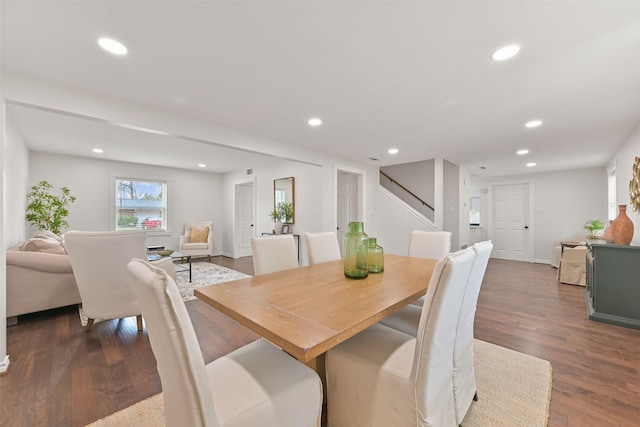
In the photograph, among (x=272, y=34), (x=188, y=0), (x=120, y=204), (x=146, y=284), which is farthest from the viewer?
(x=120, y=204)

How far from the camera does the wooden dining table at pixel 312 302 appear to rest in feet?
3.18

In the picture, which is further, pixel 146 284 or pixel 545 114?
pixel 545 114

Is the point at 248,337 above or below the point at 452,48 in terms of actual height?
below

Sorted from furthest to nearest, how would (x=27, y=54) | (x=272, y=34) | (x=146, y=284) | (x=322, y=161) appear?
(x=322, y=161)
(x=27, y=54)
(x=272, y=34)
(x=146, y=284)

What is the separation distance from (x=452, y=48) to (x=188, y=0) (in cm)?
159

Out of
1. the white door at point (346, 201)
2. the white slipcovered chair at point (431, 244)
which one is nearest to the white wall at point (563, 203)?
the white door at point (346, 201)

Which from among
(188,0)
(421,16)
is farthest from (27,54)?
(421,16)

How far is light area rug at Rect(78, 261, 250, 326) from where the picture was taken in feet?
13.2

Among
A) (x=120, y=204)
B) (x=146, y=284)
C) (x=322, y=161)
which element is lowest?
(x=146, y=284)

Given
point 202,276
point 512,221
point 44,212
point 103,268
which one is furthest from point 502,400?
point 512,221

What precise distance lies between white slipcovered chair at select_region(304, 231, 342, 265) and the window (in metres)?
5.33

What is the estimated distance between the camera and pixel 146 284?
0.79m

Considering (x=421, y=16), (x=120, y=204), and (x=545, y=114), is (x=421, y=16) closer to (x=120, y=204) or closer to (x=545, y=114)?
(x=545, y=114)

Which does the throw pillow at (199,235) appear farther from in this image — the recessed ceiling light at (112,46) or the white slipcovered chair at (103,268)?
the recessed ceiling light at (112,46)
